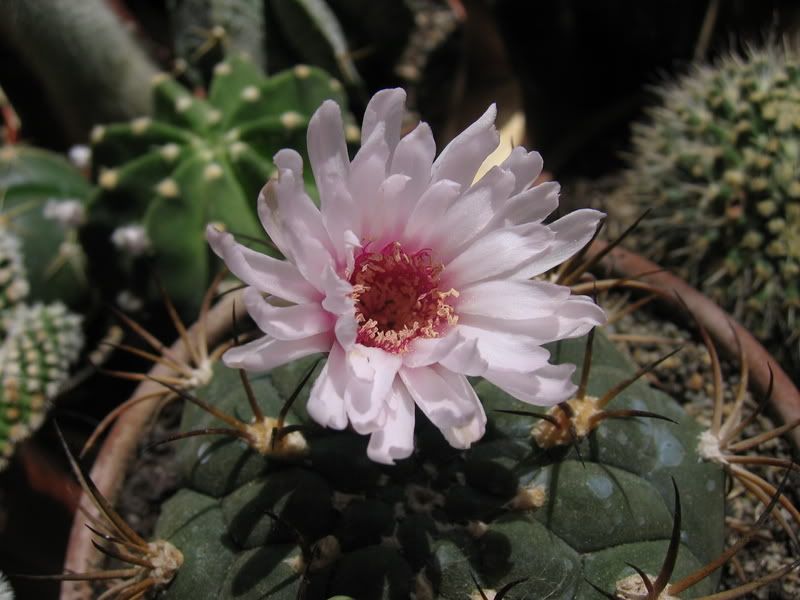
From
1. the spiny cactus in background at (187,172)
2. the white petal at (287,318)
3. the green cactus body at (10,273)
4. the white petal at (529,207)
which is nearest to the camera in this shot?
the white petal at (287,318)

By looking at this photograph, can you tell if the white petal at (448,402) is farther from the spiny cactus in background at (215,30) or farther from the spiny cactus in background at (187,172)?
the spiny cactus in background at (215,30)

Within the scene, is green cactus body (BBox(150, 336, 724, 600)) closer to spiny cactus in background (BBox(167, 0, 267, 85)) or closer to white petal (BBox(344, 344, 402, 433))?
white petal (BBox(344, 344, 402, 433))

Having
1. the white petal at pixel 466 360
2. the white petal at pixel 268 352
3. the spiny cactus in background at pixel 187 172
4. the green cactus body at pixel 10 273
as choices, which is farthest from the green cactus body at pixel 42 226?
the white petal at pixel 466 360

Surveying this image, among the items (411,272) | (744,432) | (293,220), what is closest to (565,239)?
(411,272)

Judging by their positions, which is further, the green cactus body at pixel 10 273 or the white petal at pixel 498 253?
the green cactus body at pixel 10 273

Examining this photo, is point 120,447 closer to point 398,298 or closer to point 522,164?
point 398,298

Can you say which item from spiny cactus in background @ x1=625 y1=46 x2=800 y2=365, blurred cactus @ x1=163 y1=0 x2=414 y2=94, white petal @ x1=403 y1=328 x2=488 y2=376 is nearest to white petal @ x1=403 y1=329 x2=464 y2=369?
white petal @ x1=403 y1=328 x2=488 y2=376

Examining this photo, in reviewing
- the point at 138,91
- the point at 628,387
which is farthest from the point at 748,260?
the point at 138,91
